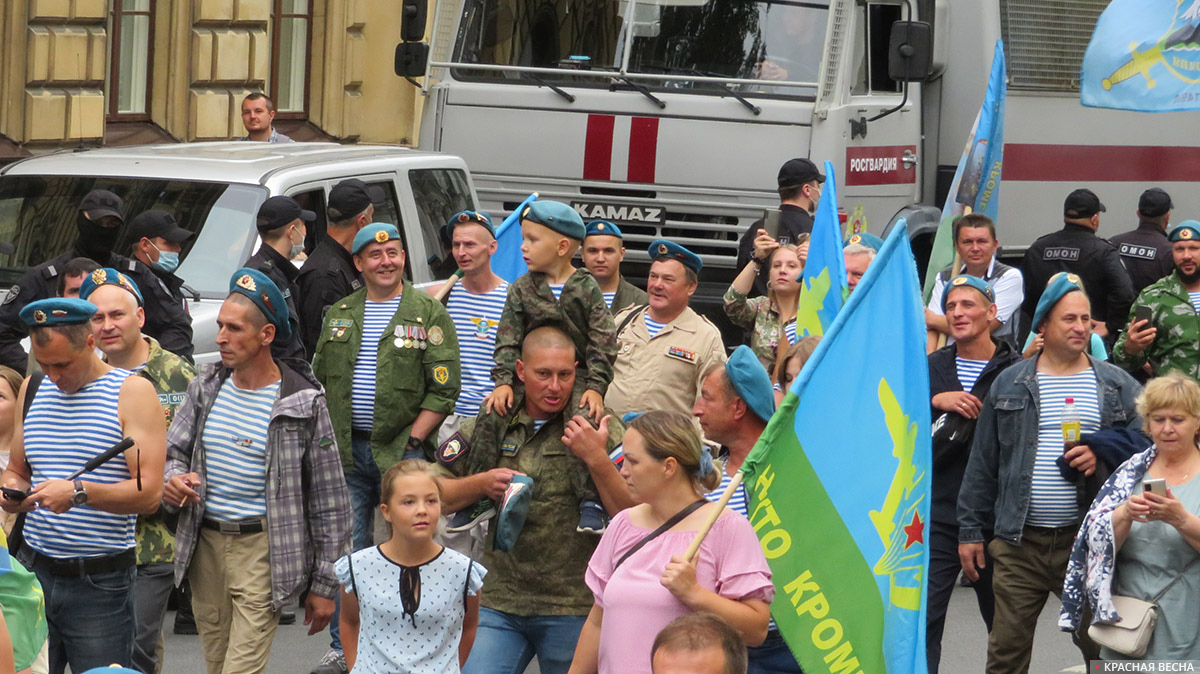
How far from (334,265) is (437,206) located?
2.04 metres

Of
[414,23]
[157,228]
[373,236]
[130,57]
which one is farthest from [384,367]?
[130,57]

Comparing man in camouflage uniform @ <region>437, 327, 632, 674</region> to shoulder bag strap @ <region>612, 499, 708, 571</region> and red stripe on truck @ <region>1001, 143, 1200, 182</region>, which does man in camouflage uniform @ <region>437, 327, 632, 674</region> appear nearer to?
shoulder bag strap @ <region>612, 499, 708, 571</region>

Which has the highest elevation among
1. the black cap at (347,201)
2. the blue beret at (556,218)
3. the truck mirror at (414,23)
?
the truck mirror at (414,23)

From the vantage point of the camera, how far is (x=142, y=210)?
345 inches

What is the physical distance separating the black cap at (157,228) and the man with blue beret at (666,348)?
2242mm

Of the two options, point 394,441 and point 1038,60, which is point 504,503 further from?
point 1038,60

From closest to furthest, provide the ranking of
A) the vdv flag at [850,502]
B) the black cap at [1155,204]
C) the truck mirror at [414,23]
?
the vdv flag at [850,502], the black cap at [1155,204], the truck mirror at [414,23]

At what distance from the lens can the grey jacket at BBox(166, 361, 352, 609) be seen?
18.3 ft

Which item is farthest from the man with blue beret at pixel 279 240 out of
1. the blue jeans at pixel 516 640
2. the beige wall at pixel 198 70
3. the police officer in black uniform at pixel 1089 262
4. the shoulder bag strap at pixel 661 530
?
the beige wall at pixel 198 70

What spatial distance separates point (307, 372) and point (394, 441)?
1.09 metres

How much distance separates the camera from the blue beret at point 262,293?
556 centimetres

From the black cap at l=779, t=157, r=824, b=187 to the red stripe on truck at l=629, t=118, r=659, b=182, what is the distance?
209 centimetres

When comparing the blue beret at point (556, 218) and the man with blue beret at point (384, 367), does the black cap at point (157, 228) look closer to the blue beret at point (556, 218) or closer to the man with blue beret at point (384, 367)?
the man with blue beret at point (384, 367)

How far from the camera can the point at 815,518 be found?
4.73m
